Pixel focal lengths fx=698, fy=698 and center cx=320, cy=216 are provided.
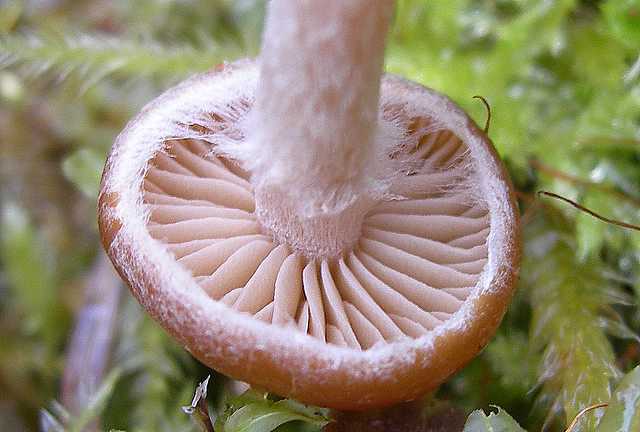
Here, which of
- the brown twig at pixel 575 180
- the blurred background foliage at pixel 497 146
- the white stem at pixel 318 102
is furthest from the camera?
the brown twig at pixel 575 180

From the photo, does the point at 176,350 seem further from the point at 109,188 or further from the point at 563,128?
the point at 563,128

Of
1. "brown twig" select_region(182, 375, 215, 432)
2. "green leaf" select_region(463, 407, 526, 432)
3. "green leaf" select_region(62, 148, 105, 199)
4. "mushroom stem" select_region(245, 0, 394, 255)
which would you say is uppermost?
"mushroom stem" select_region(245, 0, 394, 255)

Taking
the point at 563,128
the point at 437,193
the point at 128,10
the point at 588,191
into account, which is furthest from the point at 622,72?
the point at 128,10

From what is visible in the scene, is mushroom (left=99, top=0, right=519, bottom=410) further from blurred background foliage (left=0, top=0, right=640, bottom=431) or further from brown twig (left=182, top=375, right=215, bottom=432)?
blurred background foliage (left=0, top=0, right=640, bottom=431)

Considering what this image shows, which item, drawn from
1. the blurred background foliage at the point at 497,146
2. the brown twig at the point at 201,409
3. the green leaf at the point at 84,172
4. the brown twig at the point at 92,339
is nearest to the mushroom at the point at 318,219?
the brown twig at the point at 201,409

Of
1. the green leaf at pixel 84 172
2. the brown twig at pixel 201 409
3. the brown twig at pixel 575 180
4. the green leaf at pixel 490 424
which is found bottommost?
the brown twig at pixel 575 180

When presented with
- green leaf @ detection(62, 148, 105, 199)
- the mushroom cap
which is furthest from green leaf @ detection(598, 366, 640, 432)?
green leaf @ detection(62, 148, 105, 199)

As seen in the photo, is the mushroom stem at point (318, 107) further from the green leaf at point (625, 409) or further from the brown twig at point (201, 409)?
the green leaf at point (625, 409)
